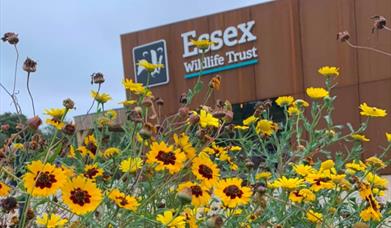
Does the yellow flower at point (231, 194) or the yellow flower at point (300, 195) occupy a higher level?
the yellow flower at point (231, 194)

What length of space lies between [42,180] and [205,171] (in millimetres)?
407

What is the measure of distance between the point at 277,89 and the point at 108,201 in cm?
1274

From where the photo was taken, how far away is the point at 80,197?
115cm

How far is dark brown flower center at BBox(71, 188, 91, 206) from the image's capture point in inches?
44.9

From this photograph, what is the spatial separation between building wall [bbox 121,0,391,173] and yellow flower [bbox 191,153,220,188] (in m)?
11.1

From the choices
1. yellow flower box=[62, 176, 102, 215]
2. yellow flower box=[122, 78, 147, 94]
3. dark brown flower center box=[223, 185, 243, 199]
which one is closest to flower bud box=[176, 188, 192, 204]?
yellow flower box=[62, 176, 102, 215]

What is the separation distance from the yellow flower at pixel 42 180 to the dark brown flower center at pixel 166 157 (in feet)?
0.78

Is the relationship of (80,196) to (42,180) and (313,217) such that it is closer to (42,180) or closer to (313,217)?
(42,180)

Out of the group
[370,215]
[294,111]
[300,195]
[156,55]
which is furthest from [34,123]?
[156,55]

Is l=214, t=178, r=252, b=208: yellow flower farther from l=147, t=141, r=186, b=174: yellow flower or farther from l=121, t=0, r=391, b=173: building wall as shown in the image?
l=121, t=0, r=391, b=173: building wall

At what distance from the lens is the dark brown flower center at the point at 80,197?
3.74 feet

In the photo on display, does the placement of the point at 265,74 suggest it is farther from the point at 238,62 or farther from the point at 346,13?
the point at 346,13

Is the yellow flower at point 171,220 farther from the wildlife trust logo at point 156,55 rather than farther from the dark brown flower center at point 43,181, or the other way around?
the wildlife trust logo at point 156,55

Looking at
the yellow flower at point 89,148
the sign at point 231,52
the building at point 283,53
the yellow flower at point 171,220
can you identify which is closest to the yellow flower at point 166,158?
the yellow flower at point 171,220
